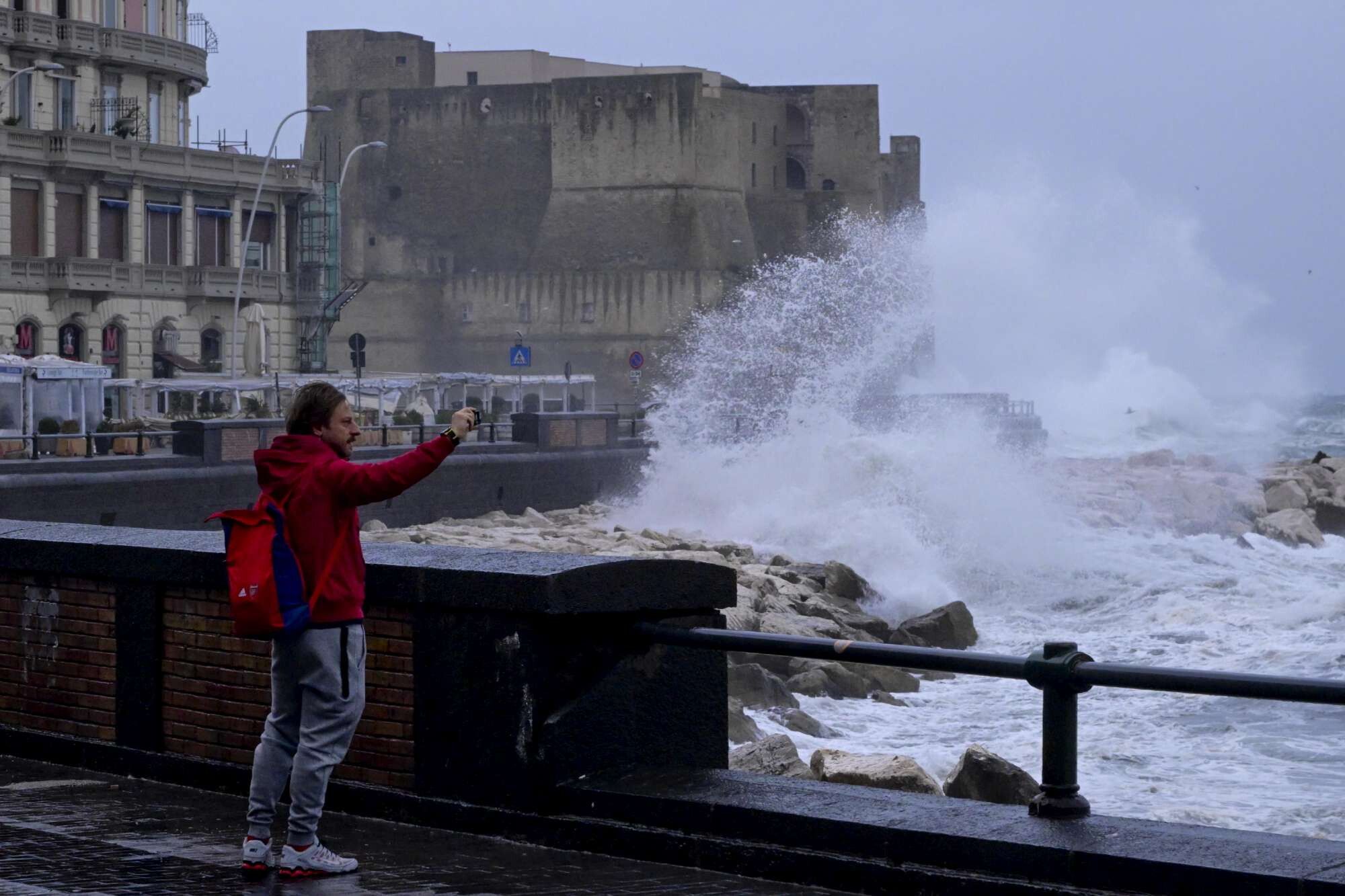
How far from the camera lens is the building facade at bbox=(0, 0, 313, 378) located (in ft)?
147

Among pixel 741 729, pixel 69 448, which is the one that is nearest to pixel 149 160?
pixel 69 448

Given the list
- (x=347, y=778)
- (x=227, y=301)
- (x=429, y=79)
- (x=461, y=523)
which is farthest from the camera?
(x=429, y=79)

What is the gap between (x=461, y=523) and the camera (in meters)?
32.2

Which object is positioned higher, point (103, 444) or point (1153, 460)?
point (103, 444)

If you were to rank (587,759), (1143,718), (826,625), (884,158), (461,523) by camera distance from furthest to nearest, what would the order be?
(884,158), (461,523), (826,625), (1143,718), (587,759)

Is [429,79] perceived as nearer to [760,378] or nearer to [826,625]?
[760,378]

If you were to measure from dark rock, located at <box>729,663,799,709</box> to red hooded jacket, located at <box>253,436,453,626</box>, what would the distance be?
10.4 m

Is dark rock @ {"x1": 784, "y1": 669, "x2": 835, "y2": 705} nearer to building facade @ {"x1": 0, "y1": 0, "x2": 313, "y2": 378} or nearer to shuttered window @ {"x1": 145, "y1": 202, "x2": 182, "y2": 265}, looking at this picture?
building facade @ {"x1": 0, "y1": 0, "x2": 313, "y2": 378}

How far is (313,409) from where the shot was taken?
17.3 feet

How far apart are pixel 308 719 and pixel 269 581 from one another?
0.41 m

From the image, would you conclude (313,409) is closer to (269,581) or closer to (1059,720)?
(269,581)

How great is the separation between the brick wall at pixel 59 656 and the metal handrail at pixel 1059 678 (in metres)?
2.44

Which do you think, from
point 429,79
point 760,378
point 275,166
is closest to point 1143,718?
point 760,378

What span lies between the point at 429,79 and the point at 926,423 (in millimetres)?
48420
